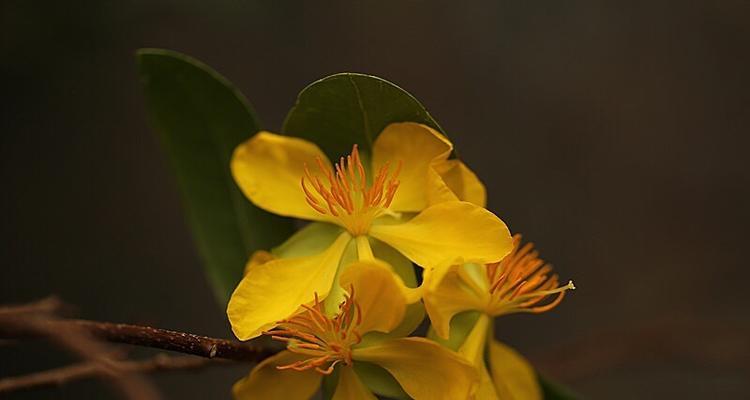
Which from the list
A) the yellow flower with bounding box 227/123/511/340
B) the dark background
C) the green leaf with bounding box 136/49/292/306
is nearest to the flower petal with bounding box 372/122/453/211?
the yellow flower with bounding box 227/123/511/340

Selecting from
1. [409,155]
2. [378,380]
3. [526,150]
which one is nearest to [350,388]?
[378,380]

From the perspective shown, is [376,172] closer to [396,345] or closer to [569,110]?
[396,345]

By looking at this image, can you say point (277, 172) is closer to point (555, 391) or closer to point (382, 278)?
point (382, 278)


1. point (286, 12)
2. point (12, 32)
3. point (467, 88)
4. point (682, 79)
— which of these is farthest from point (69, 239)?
point (682, 79)

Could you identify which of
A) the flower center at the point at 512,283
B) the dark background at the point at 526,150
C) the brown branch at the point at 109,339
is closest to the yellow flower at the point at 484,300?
the flower center at the point at 512,283

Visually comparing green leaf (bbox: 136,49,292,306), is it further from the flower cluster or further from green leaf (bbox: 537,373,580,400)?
green leaf (bbox: 537,373,580,400)

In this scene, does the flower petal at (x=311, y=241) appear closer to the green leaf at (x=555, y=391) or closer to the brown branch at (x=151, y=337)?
the brown branch at (x=151, y=337)
